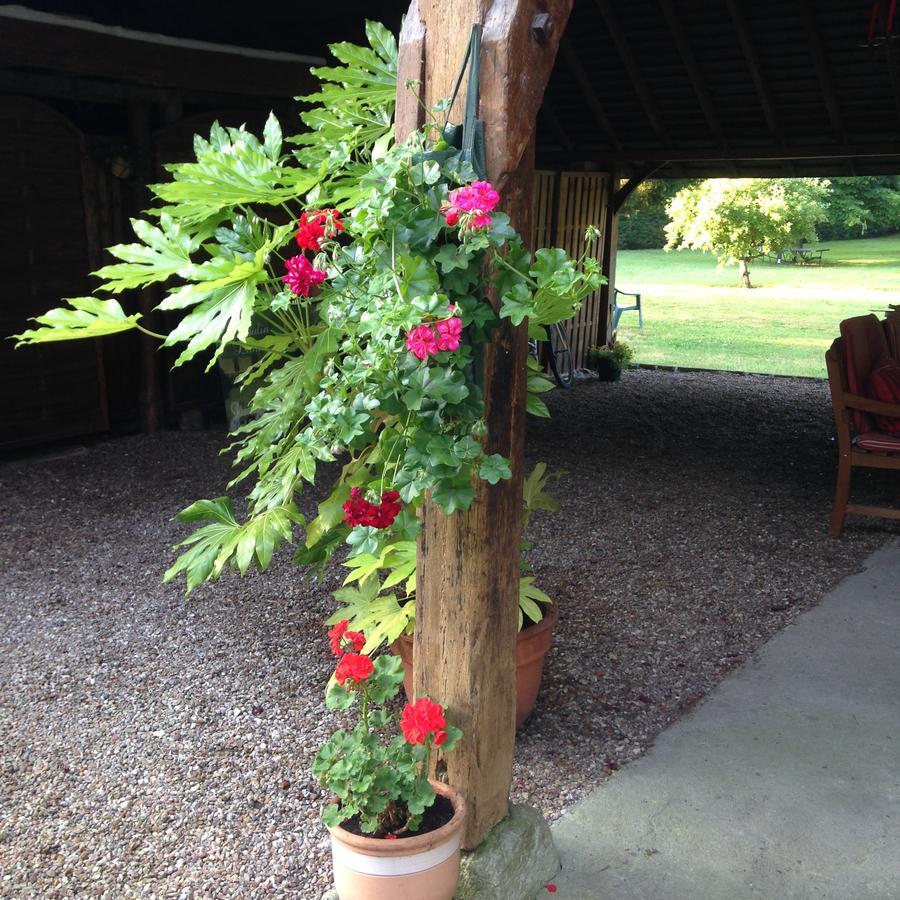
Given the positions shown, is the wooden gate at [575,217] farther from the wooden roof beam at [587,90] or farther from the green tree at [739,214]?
the green tree at [739,214]

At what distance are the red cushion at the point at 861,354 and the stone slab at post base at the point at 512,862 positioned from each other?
11.5 ft

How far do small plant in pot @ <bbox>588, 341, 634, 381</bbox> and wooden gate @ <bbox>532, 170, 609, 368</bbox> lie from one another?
211mm

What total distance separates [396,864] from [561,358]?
29.1ft

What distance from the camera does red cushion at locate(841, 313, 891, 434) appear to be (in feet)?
17.4

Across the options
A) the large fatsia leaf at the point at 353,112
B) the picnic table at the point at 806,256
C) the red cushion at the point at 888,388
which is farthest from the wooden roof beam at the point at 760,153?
the picnic table at the point at 806,256

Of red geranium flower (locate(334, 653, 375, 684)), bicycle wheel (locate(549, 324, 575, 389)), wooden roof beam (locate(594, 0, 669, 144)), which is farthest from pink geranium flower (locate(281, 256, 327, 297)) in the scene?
bicycle wheel (locate(549, 324, 575, 389))

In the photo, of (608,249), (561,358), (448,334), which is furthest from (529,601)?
(608,249)

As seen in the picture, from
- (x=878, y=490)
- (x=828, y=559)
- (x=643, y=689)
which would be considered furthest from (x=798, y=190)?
(x=643, y=689)

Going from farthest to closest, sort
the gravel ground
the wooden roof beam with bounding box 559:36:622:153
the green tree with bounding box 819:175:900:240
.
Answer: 1. the green tree with bounding box 819:175:900:240
2. the wooden roof beam with bounding box 559:36:622:153
3. the gravel ground

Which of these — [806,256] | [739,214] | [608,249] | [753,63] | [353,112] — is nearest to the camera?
[353,112]

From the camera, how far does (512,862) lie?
244 centimetres

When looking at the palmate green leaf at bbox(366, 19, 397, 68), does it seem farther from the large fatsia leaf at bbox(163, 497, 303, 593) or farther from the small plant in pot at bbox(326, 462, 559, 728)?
the small plant in pot at bbox(326, 462, 559, 728)

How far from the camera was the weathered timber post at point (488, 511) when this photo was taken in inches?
80.8

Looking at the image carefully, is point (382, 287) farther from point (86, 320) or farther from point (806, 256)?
point (806, 256)
